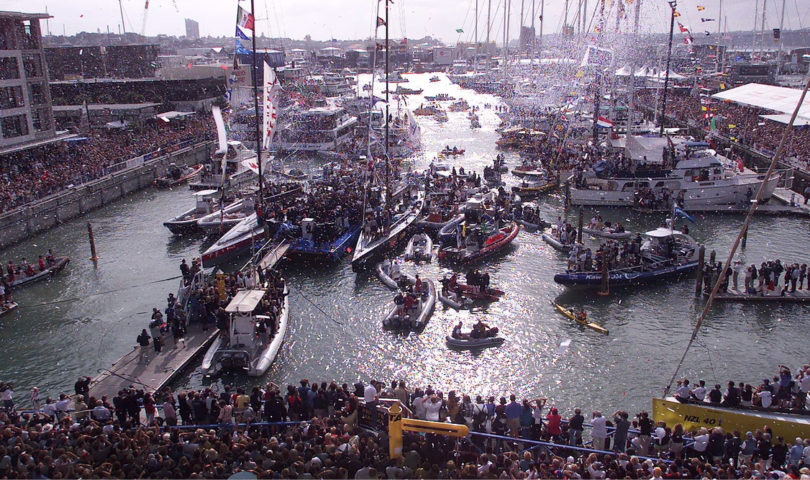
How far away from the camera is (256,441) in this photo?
1345cm

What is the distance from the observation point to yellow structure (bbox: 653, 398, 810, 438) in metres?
14.6

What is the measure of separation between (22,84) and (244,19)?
27133mm

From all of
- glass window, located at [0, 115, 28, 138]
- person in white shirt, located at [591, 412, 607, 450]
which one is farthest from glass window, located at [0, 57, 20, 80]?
person in white shirt, located at [591, 412, 607, 450]

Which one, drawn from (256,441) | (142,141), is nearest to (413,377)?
(256,441)

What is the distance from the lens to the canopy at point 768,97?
5404 centimetres

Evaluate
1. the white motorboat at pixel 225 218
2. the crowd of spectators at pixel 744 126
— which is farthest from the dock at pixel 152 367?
the crowd of spectators at pixel 744 126

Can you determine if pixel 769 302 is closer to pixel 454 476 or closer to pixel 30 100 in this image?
pixel 454 476

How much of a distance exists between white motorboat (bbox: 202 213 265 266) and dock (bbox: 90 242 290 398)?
8915 millimetres

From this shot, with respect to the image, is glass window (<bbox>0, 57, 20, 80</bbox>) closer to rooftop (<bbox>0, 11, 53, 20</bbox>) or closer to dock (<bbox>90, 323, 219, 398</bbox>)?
rooftop (<bbox>0, 11, 53, 20</bbox>)

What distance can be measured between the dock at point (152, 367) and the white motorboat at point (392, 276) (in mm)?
8874

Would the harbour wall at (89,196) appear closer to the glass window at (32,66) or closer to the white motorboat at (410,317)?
the glass window at (32,66)

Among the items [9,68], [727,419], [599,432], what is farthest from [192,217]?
[727,419]

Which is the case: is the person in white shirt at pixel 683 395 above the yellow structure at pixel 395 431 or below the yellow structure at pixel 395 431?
below

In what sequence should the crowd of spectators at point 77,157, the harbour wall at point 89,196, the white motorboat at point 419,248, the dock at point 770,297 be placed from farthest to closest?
the crowd of spectators at point 77,157 → the harbour wall at point 89,196 → the white motorboat at point 419,248 → the dock at point 770,297
